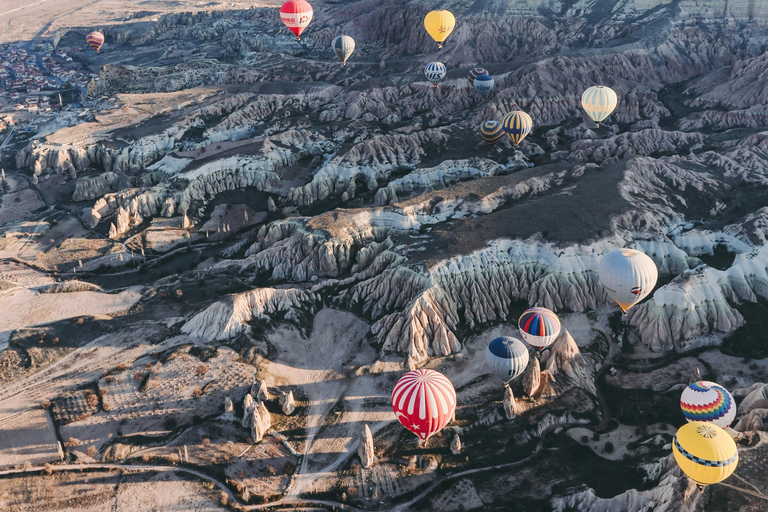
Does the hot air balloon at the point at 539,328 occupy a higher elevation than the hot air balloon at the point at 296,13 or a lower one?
lower

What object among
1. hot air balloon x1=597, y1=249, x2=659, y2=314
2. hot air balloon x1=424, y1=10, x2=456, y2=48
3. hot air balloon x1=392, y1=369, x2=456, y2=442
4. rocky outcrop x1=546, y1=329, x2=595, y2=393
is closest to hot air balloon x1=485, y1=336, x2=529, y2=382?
rocky outcrop x1=546, y1=329, x2=595, y2=393

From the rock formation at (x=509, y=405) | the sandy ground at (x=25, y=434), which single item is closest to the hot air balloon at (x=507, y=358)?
the rock formation at (x=509, y=405)

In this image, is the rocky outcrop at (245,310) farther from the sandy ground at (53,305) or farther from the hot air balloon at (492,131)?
the hot air balloon at (492,131)

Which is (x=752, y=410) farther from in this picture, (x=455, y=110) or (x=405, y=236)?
(x=455, y=110)

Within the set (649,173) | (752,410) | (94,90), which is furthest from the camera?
(94,90)

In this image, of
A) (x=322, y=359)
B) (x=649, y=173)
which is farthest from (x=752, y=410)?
(x=649, y=173)

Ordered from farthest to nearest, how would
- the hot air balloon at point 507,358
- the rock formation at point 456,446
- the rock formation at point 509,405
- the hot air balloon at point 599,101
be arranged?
the hot air balloon at point 599,101 → the hot air balloon at point 507,358 → the rock formation at point 509,405 → the rock formation at point 456,446

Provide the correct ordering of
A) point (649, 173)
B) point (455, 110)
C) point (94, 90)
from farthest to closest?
point (94, 90) → point (455, 110) → point (649, 173)

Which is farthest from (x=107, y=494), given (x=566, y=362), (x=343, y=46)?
(x=343, y=46)
